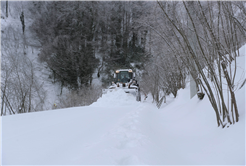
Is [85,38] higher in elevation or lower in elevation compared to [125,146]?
higher

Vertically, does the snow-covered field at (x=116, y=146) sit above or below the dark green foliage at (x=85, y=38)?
below

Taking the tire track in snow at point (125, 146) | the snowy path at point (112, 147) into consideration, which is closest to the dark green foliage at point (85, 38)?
the snowy path at point (112, 147)

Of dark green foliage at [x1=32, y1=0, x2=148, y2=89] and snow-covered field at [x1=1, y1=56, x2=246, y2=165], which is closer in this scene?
snow-covered field at [x1=1, y1=56, x2=246, y2=165]

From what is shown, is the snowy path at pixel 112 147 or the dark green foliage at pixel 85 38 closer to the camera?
the snowy path at pixel 112 147

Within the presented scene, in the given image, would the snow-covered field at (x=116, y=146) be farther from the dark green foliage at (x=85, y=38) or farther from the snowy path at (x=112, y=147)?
the dark green foliage at (x=85, y=38)

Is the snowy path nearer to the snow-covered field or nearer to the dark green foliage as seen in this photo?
the snow-covered field

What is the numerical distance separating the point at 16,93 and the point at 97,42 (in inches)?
671

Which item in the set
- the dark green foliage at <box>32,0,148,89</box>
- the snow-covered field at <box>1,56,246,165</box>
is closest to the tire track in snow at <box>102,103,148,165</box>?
the snow-covered field at <box>1,56,246,165</box>

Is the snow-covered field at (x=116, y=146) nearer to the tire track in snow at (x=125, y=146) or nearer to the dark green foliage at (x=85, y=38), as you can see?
the tire track in snow at (x=125, y=146)

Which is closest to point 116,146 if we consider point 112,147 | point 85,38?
point 112,147

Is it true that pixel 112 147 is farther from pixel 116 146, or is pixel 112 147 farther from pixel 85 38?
pixel 85 38

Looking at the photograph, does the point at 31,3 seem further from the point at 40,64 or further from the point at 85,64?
the point at 85,64

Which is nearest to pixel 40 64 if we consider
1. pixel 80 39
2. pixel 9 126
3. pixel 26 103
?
pixel 80 39

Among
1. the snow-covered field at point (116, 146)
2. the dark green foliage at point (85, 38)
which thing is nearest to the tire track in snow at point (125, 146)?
the snow-covered field at point (116, 146)
